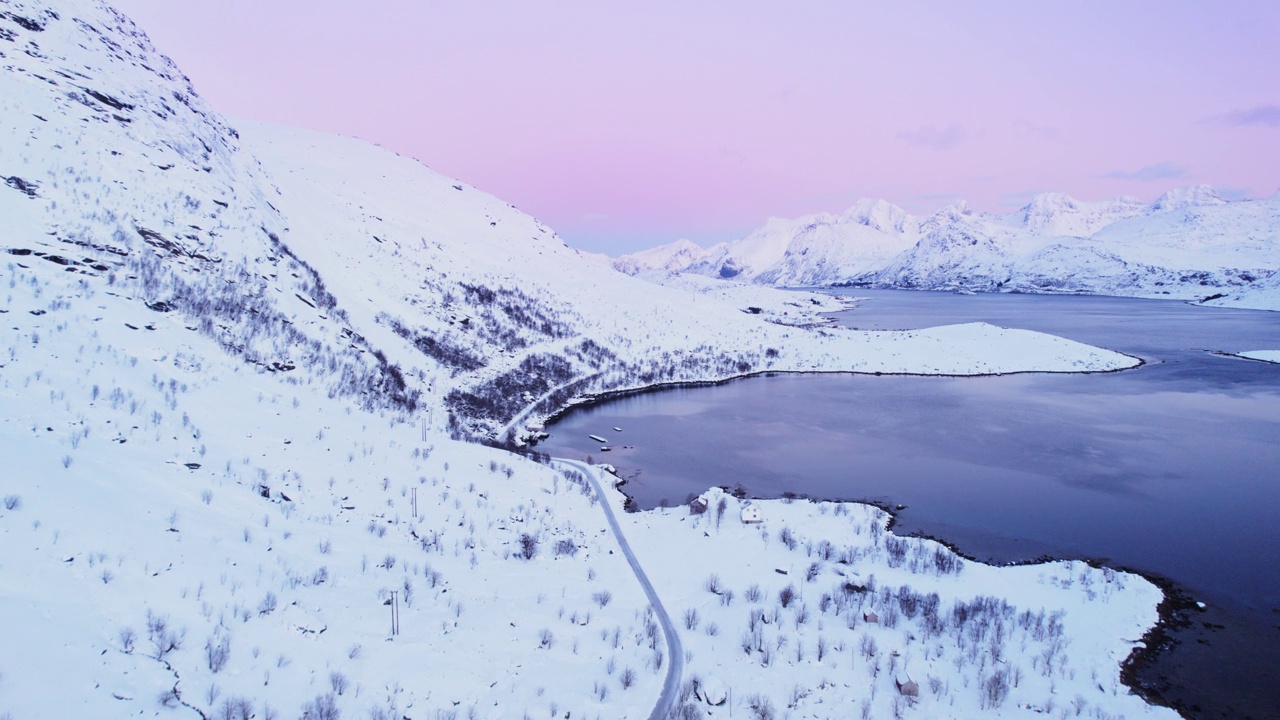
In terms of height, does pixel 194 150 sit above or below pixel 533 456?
above

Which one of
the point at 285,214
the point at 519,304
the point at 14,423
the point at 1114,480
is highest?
the point at 285,214

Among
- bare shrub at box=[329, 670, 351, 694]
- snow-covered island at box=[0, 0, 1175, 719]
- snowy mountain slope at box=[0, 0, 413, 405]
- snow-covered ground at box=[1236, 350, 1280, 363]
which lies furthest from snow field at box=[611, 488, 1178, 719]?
snow-covered ground at box=[1236, 350, 1280, 363]

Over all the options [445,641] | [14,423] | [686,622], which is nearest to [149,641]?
[445,641]

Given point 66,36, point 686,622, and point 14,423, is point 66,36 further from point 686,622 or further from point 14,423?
point 686,622

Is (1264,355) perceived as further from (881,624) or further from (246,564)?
(246,564)

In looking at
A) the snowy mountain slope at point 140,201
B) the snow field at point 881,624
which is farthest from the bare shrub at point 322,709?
the snowy mountain slope at point 140,201

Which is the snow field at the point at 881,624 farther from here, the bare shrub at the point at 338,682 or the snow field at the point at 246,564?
the bare shrub at the point at 338,682

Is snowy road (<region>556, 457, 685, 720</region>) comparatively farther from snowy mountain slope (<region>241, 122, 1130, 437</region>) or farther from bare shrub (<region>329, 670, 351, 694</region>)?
snowy mountain slope (<region>241, 122, 1130, 437</region>)
